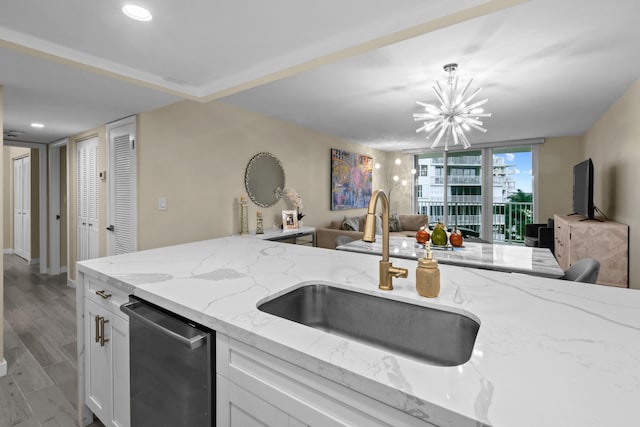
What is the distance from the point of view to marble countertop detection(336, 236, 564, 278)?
2070 mm

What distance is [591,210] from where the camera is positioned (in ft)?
12.9

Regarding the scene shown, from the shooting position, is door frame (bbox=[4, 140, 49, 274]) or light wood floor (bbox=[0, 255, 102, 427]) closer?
light wood floor (bbox=[0, 255, 102, 427])

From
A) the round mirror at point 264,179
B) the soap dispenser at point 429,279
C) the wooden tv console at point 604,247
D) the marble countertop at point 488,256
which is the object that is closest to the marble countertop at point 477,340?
the soap dispenser at point 429,279

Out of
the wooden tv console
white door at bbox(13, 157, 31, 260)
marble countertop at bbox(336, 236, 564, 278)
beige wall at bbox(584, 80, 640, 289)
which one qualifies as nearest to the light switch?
marble countertop at bbox(336, 236, 564, 278)

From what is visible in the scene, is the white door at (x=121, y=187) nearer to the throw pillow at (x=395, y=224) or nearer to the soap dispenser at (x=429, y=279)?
the soap dispenser at (x=429, y=279)

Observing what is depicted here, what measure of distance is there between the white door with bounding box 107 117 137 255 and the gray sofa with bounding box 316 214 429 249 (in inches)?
101

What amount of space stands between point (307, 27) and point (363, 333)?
1.86 meters

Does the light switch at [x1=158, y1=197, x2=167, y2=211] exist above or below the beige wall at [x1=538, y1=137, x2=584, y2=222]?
below

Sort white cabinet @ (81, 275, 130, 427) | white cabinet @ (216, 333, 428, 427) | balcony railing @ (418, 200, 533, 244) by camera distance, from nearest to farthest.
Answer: white cabinet @ (216, 333, 428, 427)
white cabinet @ (81, 275, 130, 427)
balcony railing @ (418, 200, 533, 244)

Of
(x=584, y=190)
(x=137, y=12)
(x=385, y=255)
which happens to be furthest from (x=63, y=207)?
(x=584, y=190)

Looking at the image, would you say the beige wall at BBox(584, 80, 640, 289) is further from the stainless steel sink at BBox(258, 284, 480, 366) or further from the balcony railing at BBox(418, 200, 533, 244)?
the stainless steel sink at BBox(258, 284, 480, 366)

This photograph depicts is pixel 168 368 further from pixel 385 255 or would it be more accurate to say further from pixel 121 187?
pixel 121 187

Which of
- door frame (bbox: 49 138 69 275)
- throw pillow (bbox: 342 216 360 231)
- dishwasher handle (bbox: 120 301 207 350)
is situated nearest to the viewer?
dishwasher handle (bbox: 120 301 207 350)

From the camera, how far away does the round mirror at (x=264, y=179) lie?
4.21 metres
